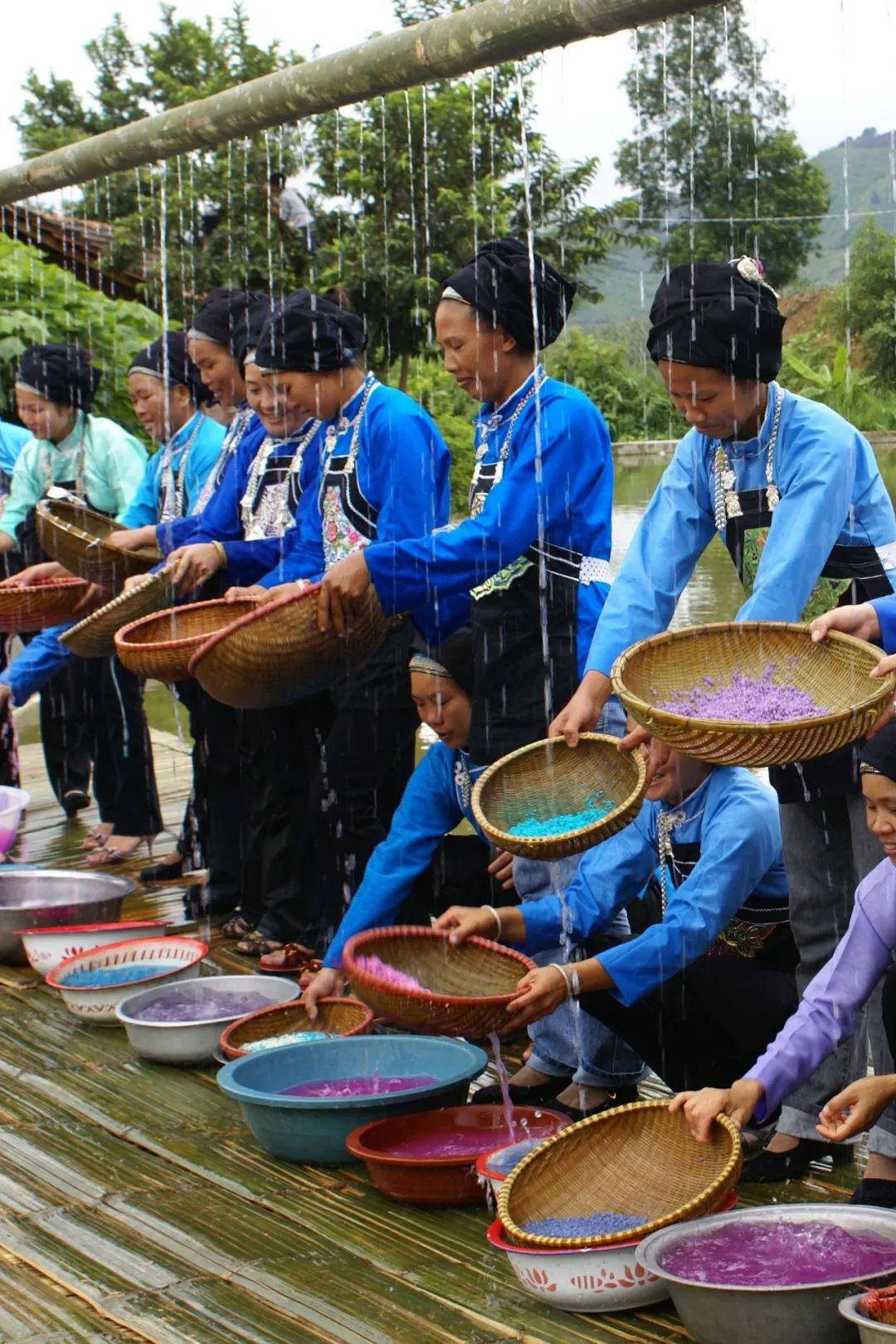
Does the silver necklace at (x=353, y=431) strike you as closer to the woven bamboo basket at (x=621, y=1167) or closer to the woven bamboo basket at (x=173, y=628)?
the woven bamboo basket at (x=173, y=628)

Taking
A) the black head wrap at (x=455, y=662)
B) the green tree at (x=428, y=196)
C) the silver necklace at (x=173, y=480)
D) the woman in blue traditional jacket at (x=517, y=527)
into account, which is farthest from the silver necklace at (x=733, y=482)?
the green tree at (x=428, y=196)

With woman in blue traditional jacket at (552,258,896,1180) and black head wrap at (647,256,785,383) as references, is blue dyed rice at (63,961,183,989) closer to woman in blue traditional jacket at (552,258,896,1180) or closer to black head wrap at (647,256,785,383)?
woman in blue traditional jacket at (552,258,896,1180)

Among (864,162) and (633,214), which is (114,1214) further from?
(864,162)

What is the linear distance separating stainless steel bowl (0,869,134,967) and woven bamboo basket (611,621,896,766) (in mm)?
2323

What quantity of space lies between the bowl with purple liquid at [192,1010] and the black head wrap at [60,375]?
2.71m

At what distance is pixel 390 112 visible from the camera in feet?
39.2

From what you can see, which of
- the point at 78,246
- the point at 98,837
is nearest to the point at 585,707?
the point at 98,837

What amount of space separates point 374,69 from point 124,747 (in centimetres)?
273

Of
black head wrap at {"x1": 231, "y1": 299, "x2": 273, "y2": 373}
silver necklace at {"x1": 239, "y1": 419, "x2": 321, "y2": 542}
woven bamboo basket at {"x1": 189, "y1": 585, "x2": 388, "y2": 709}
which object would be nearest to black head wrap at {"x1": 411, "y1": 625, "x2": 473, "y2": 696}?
woven bamboo basket at {"x1": 189, "y1": 585, "x2": 388, "y2": 709}

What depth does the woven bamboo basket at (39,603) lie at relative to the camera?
18.7ft

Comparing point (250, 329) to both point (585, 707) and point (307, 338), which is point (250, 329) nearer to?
point (307, 338)

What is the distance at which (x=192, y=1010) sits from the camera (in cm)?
430

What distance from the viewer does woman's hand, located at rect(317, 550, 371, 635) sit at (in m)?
4.05

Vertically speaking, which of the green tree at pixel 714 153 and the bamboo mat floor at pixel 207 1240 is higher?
the green tree at pixel 714 153
